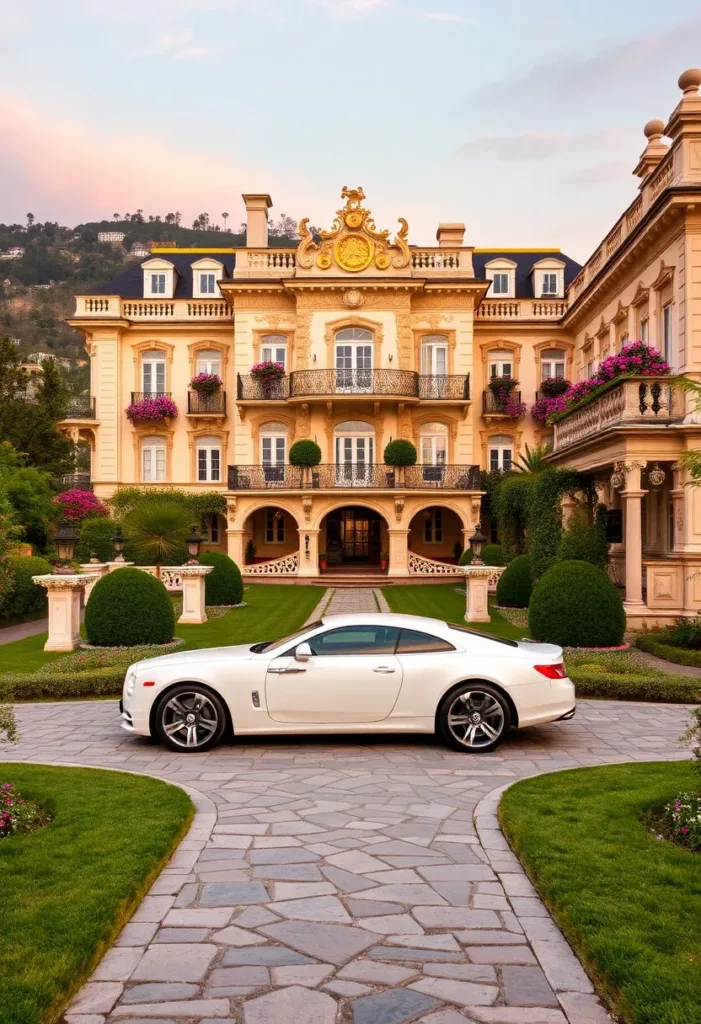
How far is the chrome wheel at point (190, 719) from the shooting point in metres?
8.54

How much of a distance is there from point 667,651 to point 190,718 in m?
9.47

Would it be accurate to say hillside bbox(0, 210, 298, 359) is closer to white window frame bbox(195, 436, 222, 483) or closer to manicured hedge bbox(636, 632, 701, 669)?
white window frame bbox(195, 436, 222, 483)

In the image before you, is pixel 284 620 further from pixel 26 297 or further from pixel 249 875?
pixel 26 297

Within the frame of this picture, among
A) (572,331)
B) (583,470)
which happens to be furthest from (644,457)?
(572,331)

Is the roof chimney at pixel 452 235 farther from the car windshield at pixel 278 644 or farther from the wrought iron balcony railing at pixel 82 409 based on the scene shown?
the car windshield at pixel 278 644

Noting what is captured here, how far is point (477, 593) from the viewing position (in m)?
20.1

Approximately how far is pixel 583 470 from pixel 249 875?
17455 mm

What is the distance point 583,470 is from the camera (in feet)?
69.8

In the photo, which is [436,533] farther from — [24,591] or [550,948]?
[550,948]

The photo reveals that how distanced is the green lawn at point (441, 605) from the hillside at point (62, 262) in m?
71.7

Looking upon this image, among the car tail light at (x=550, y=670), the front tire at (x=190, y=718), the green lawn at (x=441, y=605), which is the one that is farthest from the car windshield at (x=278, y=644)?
the green lawn at (x=441, y=605)

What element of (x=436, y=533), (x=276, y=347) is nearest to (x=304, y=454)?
(x=276, y=347)

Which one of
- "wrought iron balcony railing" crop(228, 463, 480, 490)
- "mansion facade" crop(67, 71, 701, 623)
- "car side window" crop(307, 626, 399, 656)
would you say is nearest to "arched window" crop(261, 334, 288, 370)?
"mansion facade" crop(67, 71, 701, 623)

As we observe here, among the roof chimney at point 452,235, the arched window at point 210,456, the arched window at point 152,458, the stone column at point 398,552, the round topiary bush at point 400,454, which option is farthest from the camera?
the arched window at point 152,458
